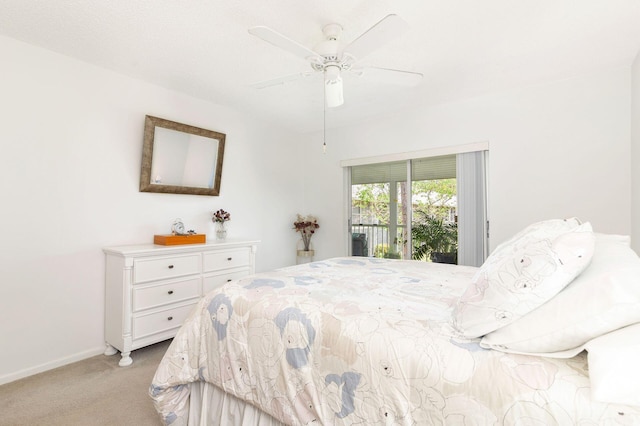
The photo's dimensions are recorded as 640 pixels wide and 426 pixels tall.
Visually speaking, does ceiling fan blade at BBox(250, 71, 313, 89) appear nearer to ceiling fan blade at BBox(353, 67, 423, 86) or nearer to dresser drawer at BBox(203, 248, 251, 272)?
ceiling fan blade at BBox(353, 67, 423, 86)

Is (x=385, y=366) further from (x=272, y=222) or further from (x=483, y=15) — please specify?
(x=272, y=222)

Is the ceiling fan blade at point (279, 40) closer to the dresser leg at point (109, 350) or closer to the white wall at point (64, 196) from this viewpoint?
the white wall at point (64, 196)

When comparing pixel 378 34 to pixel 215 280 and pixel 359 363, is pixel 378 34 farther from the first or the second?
pixel 215 280

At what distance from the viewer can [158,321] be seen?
272 cm

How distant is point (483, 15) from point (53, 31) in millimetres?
2971

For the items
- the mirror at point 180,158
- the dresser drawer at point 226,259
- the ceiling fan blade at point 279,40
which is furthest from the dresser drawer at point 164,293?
the ceiling fan blade at point 279,40

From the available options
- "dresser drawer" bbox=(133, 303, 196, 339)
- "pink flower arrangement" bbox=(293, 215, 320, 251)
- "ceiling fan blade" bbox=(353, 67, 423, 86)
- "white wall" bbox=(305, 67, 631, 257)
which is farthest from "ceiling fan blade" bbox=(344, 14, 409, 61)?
"pink flower arrangement" bbox=(293, 215, 320, 251)

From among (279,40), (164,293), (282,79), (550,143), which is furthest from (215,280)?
(550,143)

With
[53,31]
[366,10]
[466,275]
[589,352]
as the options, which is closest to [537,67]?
[366,10]

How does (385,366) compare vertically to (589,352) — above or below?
below

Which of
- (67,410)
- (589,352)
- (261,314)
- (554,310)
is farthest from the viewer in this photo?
(67,410)

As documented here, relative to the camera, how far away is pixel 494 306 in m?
1.05

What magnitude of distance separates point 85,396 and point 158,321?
71 centimetres

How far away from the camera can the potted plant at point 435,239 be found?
12.0 ft
